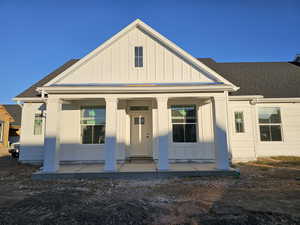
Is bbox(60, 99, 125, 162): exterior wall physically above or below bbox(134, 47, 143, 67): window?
below

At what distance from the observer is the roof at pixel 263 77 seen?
935 cm

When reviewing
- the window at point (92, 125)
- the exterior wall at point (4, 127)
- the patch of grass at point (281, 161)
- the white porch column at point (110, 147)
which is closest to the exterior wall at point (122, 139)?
the window at point (92, 125)

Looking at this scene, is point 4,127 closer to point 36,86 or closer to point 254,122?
point 36,86

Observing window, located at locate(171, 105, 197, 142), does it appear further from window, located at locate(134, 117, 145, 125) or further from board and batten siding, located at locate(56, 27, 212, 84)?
board and batten siding, located at locate(56, 27, 212, 84)

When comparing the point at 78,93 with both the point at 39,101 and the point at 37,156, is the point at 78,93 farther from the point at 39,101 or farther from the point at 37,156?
the point at 37,156

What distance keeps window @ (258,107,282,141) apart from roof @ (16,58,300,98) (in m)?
0.84

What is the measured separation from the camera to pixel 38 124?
28.3 ft

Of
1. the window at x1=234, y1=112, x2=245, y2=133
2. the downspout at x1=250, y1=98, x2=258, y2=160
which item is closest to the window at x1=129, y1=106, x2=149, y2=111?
the window at x1=234, y1=112, x2=245, y2=133

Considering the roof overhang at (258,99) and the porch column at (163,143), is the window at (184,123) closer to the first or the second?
the porch column at (163,143)

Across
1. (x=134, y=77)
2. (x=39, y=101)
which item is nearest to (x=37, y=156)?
(x=39, y=101)

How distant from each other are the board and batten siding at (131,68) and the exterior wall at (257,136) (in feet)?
11.7

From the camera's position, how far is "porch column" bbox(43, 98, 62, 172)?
598cm

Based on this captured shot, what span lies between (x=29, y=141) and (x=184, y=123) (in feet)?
26.0

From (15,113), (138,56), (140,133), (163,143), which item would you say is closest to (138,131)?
(140,133)
